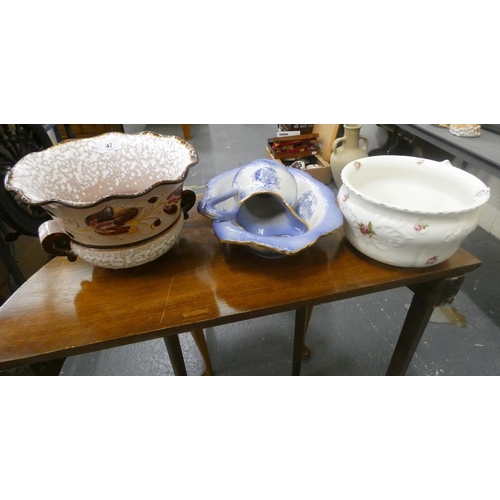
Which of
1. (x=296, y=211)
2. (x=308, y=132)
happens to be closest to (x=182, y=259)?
(x=296, y=211)

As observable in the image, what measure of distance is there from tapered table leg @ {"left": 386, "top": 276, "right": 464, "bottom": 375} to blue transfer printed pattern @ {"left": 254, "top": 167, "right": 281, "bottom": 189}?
1.16 feet

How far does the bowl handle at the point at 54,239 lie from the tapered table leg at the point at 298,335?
53 cm

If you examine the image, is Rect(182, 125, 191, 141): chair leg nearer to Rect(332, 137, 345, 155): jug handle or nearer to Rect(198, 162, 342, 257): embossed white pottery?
Rect(332, 137, 345, 155): jug handle

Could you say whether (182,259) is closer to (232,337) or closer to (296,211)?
(296,211)

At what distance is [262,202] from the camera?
2.21ft

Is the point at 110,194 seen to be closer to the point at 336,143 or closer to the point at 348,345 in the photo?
the point at 348,345

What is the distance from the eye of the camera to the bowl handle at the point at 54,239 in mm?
526

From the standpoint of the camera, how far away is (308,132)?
2.23m

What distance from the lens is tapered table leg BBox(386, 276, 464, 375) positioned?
2.05 feet

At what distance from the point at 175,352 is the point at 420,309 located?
564mm

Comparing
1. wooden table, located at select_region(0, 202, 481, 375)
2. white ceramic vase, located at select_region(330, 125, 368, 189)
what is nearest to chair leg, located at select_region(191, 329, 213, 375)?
wooden table, located at select_region(0, 202, 481, 375)

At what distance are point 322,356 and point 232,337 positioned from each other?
33cm

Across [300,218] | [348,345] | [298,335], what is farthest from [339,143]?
[300,218]

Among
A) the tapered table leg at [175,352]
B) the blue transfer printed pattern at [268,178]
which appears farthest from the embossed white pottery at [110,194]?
the tapered table leg at [175,352]
